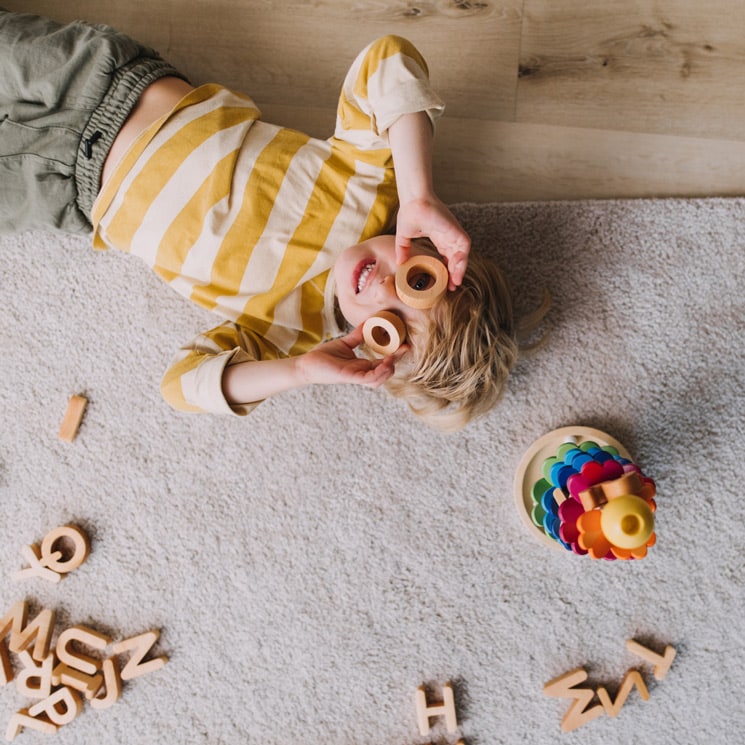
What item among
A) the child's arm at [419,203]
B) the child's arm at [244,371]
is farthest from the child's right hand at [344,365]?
the child's arm at [419,203]

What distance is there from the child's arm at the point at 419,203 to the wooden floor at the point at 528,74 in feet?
0.67

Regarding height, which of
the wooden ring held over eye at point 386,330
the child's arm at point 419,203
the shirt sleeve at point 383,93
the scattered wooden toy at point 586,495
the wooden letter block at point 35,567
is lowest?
the wooden letter block at point 35,567

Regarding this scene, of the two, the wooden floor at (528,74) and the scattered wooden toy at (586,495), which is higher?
the wooden floor at (528,74)

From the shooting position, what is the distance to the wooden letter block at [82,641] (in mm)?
909

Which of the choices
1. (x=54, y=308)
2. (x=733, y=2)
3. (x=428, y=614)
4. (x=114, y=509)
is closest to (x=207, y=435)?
(x=114, y=509)

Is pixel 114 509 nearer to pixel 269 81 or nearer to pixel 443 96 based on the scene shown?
pixel 269 81

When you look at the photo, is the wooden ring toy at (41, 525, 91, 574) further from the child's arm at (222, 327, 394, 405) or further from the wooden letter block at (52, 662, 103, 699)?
the child's arm at (222, 327, 394, 405)

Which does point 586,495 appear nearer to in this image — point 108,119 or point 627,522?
point 627,522

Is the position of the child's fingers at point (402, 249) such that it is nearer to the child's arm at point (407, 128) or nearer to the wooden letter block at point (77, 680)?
the child's arm at point (407, 128)

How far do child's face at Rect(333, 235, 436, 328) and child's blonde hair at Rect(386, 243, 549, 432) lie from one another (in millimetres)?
51

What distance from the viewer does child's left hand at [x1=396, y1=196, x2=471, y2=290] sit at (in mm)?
672

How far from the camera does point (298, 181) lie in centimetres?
79

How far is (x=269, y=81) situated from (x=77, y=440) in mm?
589

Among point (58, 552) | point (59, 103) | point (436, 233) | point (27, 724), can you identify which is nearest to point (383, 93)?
point (436, 233)
